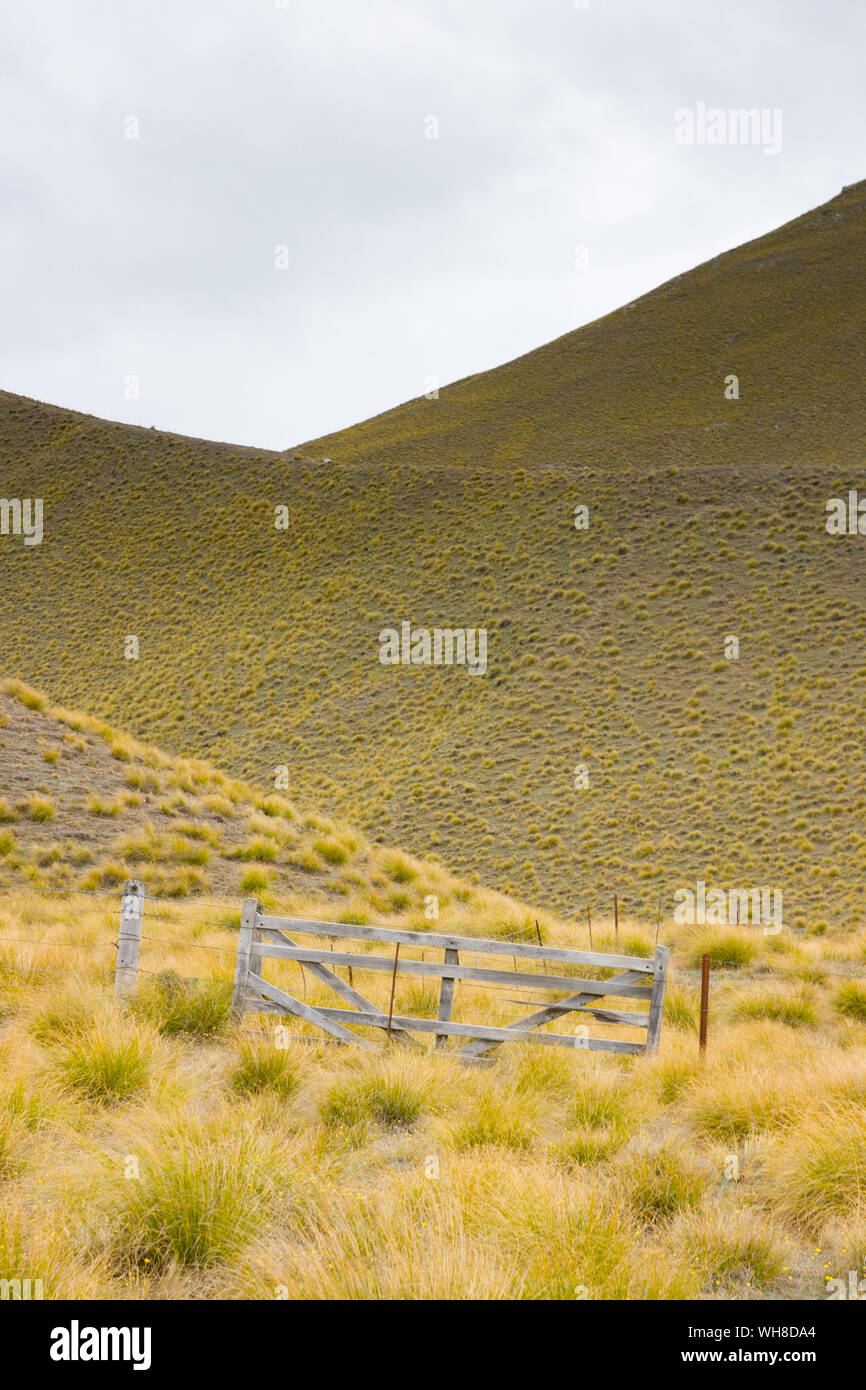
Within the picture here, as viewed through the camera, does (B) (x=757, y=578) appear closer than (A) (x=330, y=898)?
No

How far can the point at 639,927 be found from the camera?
18500mm

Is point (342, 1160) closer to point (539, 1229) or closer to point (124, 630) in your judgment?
point (539, 1229)

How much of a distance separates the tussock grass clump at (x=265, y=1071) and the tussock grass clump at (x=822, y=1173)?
10.3 ft

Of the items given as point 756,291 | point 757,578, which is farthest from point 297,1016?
point 756,291

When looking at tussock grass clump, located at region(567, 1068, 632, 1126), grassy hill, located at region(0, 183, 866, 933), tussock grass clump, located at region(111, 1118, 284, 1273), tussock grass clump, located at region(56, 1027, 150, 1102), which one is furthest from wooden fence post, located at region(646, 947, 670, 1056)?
grassy hill, located at region(0, 183, 866, 933)

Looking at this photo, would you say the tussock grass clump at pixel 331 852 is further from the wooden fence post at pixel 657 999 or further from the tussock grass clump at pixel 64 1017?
the tussock grass clump at pixel 64 1017

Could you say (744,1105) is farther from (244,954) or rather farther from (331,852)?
(331,852)

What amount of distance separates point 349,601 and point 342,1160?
40887mm

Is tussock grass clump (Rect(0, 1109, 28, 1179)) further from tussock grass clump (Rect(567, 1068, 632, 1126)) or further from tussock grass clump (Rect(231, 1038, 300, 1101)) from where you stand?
tussock grass clump (Rect(567, 1068, 632, 1126))

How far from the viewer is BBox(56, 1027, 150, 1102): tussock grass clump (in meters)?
6.16

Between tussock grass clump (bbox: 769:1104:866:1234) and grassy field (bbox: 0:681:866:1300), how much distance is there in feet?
0.05

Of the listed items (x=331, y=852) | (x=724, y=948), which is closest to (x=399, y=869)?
(x=331, y=852)

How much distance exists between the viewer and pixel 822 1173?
5.32 meters

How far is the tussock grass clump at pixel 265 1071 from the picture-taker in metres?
6.61
